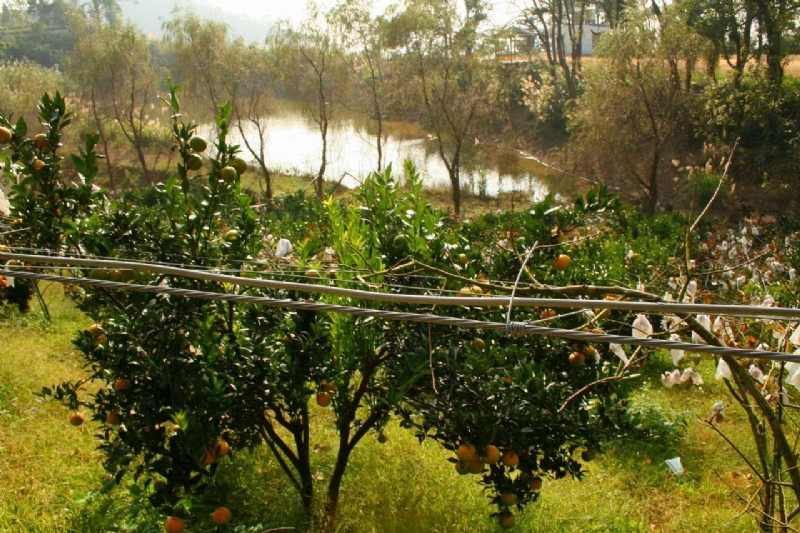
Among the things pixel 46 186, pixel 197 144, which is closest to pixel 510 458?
pixel 197 144

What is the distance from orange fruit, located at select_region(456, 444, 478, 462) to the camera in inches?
70.0

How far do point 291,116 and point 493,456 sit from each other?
19846 millimetres

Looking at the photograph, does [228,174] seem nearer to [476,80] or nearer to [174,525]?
[174,525]

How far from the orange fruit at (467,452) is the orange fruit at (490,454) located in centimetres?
3

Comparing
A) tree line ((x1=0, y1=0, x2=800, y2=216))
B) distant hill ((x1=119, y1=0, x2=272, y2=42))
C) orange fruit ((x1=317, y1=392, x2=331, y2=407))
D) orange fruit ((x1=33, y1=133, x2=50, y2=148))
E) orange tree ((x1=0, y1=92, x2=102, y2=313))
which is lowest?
orange fruit ((x1=317, y1=392, x2=331, y2=407))

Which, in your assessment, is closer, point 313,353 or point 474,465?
point 474,465

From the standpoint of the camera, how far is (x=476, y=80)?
1711 cm

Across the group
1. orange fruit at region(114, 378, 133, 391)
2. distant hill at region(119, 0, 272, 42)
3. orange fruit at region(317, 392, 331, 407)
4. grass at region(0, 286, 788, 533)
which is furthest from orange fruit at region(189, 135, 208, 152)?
distant hill at region(119, 0, 272, 42)

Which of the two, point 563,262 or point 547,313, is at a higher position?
point 563,262

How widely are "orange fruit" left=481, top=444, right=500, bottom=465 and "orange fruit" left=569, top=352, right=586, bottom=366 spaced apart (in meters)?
0.43

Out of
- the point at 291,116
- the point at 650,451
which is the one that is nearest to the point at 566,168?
the point at 291,116

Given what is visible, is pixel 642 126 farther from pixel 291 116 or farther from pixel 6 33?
pixel 6 33

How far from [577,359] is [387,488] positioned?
1.14m

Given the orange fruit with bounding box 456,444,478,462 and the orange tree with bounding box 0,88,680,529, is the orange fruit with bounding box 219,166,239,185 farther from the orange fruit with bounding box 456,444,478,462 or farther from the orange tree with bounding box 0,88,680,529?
the orange fruit with bounding box 456,444,478,462
